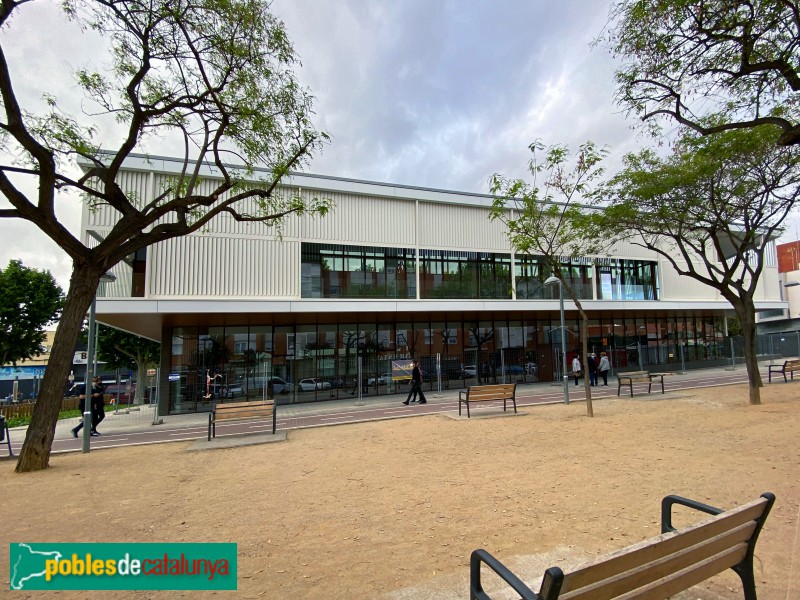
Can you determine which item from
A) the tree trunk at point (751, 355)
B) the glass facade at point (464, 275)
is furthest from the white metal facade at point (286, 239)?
the tree trunk at point (751, 355)

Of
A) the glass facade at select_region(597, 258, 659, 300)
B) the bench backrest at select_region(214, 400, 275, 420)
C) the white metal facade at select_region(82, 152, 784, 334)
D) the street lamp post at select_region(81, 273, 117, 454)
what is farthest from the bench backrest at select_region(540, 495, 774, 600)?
the glass facade at select_region(597, 258, 659, 300)

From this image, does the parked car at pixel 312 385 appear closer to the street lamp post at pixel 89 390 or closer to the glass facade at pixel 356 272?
the glass facade at pixel 356 272

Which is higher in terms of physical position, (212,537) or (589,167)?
(589,167)

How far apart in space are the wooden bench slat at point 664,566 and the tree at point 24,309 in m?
40.1

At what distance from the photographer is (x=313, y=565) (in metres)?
3.81

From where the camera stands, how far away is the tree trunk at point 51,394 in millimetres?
8172

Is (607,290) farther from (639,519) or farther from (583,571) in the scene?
(583,571)

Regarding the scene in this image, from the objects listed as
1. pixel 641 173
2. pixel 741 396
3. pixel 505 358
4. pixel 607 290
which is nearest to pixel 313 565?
pixel 641 173

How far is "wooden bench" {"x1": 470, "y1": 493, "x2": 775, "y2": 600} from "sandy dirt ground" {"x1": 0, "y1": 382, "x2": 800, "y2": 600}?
2.19 ft

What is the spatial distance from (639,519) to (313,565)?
10.7 feet

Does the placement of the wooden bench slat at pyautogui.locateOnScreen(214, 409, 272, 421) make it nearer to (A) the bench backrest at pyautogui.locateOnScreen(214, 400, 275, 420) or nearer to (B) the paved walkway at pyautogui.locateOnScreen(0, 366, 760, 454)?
(A) the bench backrest at pyautogui.locateOnScreen(214, 400, 275, 420)

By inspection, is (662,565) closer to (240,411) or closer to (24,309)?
(240,411)

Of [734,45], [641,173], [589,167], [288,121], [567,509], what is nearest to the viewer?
[567,509]

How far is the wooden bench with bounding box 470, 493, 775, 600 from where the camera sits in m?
1.99
